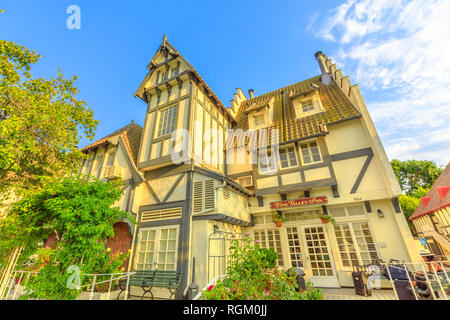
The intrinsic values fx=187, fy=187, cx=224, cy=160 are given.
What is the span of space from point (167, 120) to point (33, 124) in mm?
5272

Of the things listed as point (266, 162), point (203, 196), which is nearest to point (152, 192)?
point (203, 196)

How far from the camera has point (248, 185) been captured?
10.0 metres

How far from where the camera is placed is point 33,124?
738 centimetres

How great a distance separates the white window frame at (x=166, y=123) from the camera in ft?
31.8

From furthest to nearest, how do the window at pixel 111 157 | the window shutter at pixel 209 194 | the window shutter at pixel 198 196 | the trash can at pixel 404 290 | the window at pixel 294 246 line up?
the window at pixel 111 157, the window at pixel 294 246, the window shutter at pixel 198 196, the window shutter at pixel 209 194, the trash can at pixel 404 290

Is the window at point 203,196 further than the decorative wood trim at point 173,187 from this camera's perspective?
No

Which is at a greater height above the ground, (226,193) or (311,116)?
(311,116)

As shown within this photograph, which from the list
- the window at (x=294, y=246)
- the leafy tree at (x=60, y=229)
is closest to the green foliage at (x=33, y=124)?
the leafy tree at (x=60, y=229)

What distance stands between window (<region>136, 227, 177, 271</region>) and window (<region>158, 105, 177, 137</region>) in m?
4.86

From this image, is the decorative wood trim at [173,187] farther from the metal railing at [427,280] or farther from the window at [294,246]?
the metal railing at [427,280]

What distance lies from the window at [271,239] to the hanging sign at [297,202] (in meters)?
1.48

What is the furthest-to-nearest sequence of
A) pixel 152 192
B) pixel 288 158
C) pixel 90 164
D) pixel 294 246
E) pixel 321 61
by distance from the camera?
pixel 321 61 < pixel 90 164 < pixel 288 158 < pixel 152 192 < pixel 294 246

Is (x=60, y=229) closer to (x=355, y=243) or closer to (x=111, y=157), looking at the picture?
(x=111, y=157)

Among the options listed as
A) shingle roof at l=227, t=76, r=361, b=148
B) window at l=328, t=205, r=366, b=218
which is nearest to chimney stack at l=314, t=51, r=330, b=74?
shingle roof at l=227, t=76, r=361, b=148
